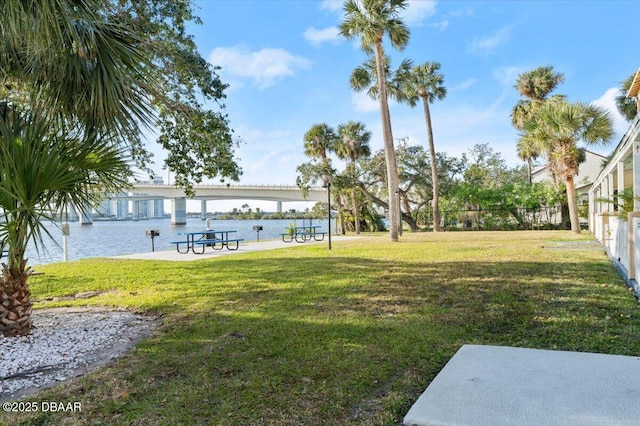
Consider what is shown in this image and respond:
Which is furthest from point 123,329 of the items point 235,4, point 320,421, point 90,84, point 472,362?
point 235,4

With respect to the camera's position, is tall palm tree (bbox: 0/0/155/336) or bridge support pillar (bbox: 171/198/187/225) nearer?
tall palm tree (bbox: 0/0/155/336)

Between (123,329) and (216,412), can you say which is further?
(123,329)

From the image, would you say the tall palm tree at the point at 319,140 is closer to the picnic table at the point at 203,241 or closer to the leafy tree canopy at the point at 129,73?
the picnic table at the point at 203,241

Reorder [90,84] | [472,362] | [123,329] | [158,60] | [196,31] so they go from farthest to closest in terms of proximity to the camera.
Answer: [196,31] → [158,60] → [123,329] → [90,84] → [472,362]

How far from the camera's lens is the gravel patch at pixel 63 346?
3.31 m

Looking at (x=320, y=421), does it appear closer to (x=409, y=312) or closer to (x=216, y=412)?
(x=216, y=412)

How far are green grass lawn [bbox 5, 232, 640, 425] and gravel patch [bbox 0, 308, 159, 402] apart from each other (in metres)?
0.26

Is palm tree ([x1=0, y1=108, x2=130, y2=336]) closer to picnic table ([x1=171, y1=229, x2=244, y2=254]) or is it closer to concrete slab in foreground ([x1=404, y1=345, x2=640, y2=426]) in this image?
concrete slab in foreground ([x1=404, y1=345, x2=640, y2=426])

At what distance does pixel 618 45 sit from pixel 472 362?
17.1 meters

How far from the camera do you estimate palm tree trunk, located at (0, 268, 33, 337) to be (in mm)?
4164

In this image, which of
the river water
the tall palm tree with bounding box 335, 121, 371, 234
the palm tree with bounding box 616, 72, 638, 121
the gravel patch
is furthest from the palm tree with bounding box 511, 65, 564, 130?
the gravel patch

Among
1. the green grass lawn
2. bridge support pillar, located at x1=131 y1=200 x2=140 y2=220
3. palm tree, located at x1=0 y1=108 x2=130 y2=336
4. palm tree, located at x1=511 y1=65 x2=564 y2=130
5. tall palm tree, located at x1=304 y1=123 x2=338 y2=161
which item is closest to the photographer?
the green grass lawn

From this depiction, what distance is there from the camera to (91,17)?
3588 mm

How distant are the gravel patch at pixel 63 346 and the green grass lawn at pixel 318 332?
263 millimetres
